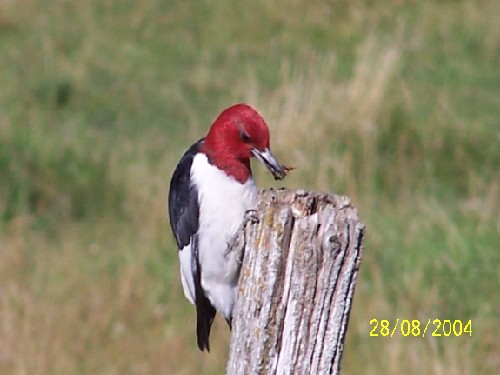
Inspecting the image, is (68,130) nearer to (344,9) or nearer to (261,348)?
(344,9)

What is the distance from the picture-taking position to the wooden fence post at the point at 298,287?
1.88 m

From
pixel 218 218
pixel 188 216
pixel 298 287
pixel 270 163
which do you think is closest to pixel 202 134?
pixel 188 216

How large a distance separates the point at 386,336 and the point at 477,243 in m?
0.78

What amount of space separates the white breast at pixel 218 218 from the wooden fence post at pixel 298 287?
0.65 metres

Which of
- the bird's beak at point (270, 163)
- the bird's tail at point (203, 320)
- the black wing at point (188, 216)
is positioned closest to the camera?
the bird's beak at point (270, 163)

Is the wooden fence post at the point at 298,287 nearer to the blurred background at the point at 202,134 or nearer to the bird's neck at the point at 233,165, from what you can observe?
the bird's neck at the point at 233,165

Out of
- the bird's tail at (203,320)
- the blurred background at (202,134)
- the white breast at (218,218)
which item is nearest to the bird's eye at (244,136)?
the white breast at (218,218)

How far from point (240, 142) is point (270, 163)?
0.37 ft

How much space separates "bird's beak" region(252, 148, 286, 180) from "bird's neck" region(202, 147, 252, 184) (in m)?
0.07

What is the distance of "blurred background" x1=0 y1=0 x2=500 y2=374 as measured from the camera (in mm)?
4219

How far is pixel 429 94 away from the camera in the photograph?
23.7 feet

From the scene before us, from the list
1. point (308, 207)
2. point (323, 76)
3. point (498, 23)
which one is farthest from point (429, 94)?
point (308, 207)

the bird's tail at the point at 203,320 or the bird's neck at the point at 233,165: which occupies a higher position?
the bird's neck at the point at 233,165

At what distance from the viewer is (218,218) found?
2.73 m
